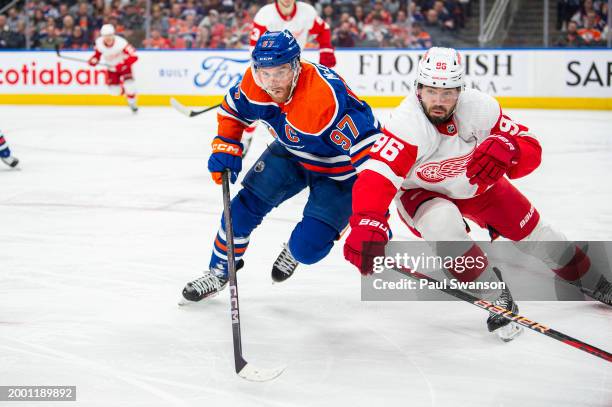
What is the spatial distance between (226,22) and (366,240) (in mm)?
→ 9963

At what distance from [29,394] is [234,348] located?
0.60 m

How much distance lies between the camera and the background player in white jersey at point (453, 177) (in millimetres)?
2564

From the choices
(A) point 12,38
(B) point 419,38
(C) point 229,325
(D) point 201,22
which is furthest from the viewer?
(A) point 12,38

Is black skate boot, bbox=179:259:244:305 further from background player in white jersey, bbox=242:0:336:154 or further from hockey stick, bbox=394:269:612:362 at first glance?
background player in white jersey, bbox=242:0:336:154

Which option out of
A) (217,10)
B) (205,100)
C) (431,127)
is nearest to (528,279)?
(431,127)

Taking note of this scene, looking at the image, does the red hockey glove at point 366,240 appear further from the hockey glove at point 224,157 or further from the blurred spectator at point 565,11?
the blurred spectator at point 565,11

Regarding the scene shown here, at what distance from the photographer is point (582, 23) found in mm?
10492

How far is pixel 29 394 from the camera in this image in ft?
7.46

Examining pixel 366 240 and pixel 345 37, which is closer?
pixel 366 240

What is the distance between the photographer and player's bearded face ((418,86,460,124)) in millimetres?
2629

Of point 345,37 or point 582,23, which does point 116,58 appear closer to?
point 345,37

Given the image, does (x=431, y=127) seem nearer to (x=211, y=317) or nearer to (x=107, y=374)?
(x=211, y=317)

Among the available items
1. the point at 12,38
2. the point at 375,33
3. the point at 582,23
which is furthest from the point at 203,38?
the point at 582,23
